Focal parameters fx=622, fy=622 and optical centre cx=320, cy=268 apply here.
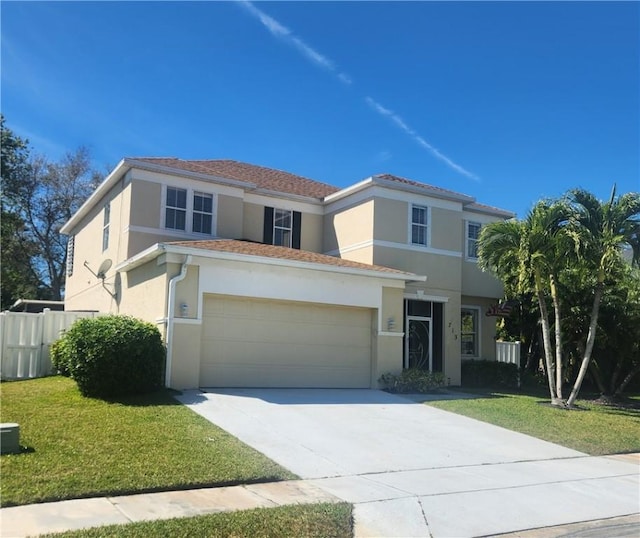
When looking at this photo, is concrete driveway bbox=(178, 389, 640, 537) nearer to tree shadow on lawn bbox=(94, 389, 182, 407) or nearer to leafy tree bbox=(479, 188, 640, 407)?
tree shadow on lawn bbox=(94, 389, 182, 407)

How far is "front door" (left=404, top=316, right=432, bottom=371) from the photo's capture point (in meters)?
20.2

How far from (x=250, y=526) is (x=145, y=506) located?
127cm

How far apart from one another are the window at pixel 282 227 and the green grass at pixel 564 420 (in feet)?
27.7

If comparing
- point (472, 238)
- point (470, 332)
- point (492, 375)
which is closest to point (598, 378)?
point (492, 375)

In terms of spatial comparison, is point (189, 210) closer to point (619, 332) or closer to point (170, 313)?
point (170, 313)

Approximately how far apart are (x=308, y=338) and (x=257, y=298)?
1.89 m

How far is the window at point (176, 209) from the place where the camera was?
19016 mm

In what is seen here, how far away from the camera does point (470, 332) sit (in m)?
23.5

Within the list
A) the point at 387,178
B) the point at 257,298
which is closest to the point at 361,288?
the point at 257,298

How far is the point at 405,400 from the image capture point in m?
15.7

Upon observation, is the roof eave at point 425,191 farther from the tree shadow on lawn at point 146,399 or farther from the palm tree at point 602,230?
the tree shadow on lawn at point 146,399

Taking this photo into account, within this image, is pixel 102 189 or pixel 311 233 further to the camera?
pixel 311 233

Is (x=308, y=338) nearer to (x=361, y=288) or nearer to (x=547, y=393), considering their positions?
(x=361, y=288)

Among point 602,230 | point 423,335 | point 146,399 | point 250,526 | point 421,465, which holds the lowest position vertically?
point 421,465
